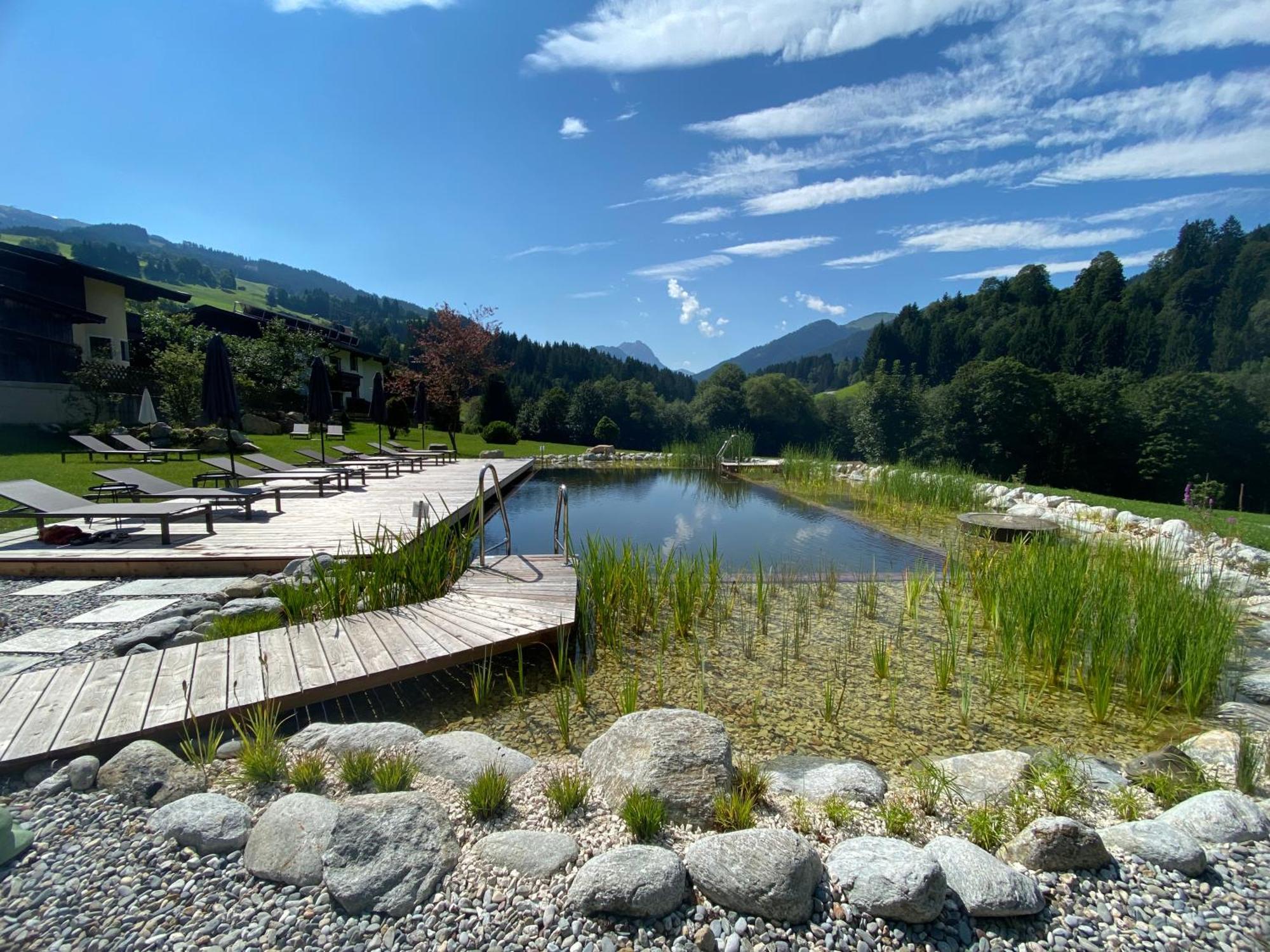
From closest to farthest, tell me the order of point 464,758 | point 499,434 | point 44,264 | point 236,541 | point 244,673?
1. point 464,758
2. point 244,673
3. point 236,541
4. point 44,264
5. point 499,434

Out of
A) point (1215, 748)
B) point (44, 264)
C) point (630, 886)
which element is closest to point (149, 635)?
point (630, 886)

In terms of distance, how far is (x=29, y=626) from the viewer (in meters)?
3.86

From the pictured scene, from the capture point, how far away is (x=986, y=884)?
1759mm

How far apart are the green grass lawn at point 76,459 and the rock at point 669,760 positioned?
7.69 meters

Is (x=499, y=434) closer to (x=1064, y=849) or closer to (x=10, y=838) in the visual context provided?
(x=10, y=838)

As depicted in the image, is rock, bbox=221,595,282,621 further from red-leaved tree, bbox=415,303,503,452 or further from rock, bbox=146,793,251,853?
red-leaved tree, bbox=415,303,503,452

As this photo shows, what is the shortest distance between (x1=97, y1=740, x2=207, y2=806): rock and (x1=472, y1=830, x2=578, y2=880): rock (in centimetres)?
116

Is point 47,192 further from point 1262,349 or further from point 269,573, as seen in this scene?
point 1262,349

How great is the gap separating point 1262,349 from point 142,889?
4272 centimetres

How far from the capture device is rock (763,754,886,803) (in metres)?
2.45

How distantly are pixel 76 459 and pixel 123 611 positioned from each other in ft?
37.2

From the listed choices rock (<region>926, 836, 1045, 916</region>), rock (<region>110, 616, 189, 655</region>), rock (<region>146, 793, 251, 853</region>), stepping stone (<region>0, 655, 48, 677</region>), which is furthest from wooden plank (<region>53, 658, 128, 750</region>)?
rock (<region>926, 836, 1045, 916</region>)

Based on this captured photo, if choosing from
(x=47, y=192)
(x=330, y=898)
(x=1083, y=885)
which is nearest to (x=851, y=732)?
(x=1083, y=885)

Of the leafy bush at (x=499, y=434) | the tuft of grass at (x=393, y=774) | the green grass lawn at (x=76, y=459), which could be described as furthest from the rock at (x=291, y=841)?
the leafy bush at (x=499, y=434)
